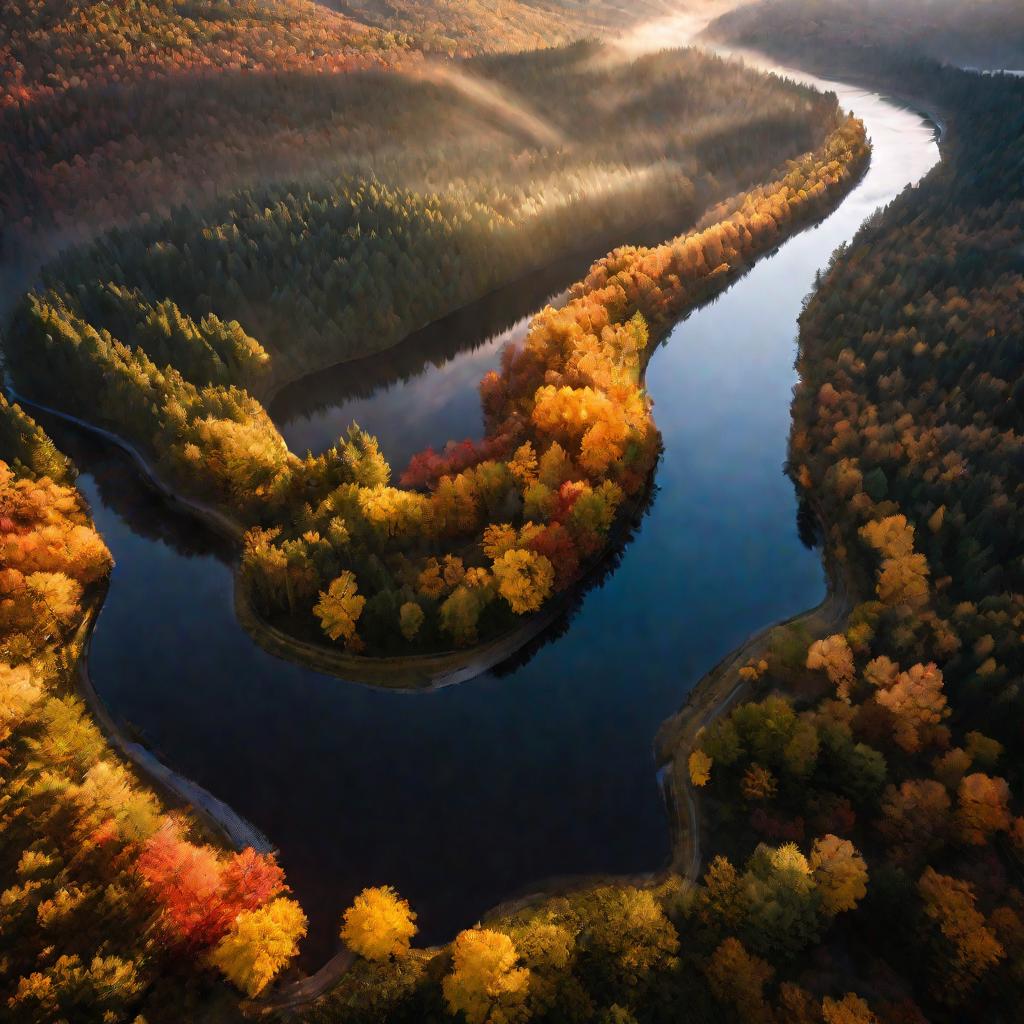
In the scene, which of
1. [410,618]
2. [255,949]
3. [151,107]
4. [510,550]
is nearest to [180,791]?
[255,949]

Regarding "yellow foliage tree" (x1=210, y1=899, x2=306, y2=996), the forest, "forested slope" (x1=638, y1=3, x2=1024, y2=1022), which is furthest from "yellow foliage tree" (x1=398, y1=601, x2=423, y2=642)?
"forested slope" (x1=638, y1=3, x2=1024, y2=1022)

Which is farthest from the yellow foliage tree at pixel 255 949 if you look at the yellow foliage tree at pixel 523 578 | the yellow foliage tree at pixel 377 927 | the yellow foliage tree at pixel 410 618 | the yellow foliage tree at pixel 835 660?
the yellow foliage tree at pixel 835 660

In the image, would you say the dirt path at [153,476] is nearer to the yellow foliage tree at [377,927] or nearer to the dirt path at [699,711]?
the yellow foliage tree at [377,927]

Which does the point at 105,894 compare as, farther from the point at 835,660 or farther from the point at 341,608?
the point at 835,660

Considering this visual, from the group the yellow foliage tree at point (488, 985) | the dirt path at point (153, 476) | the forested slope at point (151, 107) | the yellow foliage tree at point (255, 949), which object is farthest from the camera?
the forested slope at point (151, 107)

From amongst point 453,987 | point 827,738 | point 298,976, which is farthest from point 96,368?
point 827,738

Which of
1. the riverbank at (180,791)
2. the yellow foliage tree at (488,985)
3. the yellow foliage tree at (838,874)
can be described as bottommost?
the riverbank at (180,791)

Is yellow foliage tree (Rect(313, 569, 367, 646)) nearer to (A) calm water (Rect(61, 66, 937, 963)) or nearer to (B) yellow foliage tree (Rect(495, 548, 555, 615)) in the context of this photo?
(A) calm water (Rect(61, 66, 937, 963))
